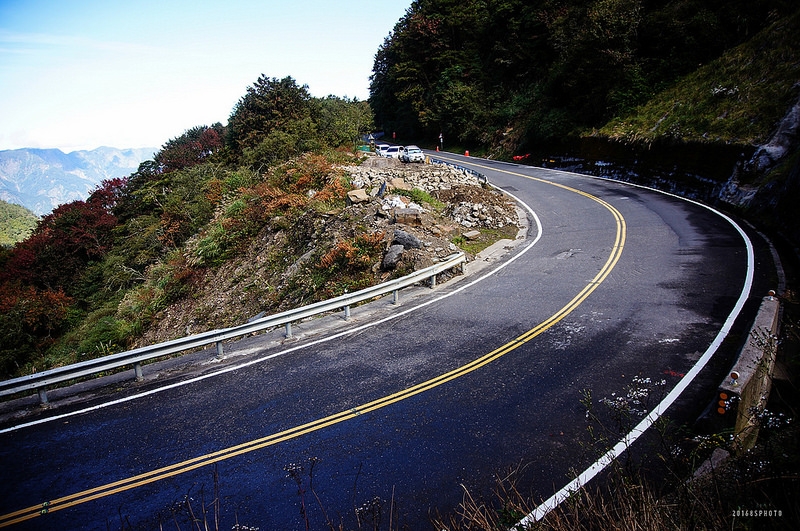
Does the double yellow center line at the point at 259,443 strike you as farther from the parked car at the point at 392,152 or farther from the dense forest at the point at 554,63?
the parked car at the point at 392,152

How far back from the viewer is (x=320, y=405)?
6.85 metres

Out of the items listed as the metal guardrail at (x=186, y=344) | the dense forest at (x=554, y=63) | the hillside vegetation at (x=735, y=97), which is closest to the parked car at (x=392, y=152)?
the dense forest at (x=554, y=63)

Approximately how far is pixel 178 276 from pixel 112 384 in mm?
12052

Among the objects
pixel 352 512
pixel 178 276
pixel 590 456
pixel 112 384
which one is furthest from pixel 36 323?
pixel 590 456

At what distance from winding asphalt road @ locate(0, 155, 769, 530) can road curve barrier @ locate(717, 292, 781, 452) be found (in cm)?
67

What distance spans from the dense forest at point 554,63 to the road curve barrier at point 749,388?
16665mm

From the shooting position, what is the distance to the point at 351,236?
15.2 m

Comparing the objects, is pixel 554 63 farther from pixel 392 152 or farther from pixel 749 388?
pixel 749 388

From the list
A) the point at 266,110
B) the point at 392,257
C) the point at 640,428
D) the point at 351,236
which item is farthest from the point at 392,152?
the point at 640,428

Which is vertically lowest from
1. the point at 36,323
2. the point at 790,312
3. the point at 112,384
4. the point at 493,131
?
the point at 36,323

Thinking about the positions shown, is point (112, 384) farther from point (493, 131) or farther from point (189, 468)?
point (493, 131)

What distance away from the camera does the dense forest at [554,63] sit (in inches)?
988

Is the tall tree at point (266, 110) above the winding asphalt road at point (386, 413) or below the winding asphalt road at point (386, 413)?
above

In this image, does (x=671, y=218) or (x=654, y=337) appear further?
(x=671, y=218)
